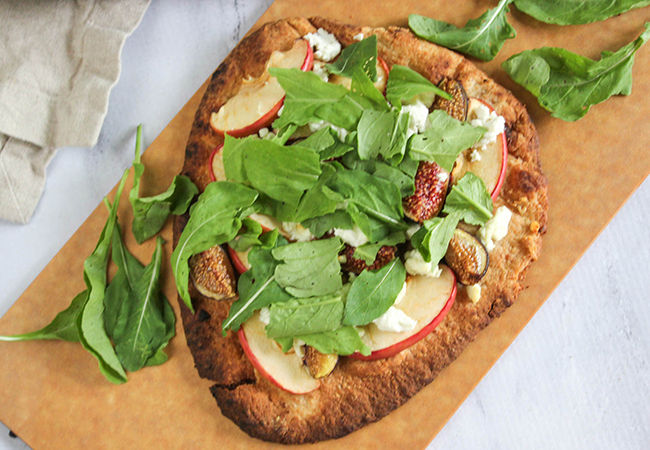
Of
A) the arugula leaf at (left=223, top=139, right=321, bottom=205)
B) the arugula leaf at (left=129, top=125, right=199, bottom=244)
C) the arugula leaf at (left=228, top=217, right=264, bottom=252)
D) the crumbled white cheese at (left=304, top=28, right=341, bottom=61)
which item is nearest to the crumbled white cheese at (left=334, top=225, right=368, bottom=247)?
the arugula leaf at (left=223, top=139, right=321, bottom=205)


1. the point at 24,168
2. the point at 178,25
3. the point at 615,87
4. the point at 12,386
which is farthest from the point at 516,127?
the point at 12,386

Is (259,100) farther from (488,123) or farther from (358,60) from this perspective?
(488,123)

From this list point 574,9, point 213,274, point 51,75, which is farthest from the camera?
point 51,75

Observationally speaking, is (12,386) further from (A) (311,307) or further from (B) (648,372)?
(B) (648,372)

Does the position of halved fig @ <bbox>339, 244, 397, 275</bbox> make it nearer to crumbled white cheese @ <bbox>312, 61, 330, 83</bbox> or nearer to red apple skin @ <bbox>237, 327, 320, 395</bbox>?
red apple skin @ <bbox>237, 327, 320, 395</bbox>

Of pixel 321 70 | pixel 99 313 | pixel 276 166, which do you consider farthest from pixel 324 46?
pixel 99 313

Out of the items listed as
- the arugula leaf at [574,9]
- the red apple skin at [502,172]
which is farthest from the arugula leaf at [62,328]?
the arugula leaf at [574,9]
